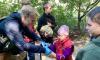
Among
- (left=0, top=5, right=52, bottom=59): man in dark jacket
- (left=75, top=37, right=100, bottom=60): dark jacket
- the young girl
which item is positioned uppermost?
(left=75, top=37, right=100, bottom=60): dark jacket

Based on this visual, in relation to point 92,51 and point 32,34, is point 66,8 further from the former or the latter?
point 92,51

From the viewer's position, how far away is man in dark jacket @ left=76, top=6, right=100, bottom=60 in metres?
2.35

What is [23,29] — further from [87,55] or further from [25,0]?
[87,55]

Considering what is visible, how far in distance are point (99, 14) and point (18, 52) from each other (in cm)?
241

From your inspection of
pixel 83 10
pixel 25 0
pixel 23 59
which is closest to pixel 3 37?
pixel 23 59

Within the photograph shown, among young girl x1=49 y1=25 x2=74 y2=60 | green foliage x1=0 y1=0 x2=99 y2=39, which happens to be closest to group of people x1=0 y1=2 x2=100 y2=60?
young girl x1=49 y1=25 x2=74 y2=60

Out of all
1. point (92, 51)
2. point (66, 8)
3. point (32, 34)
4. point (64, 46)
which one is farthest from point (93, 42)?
point (66, 8)

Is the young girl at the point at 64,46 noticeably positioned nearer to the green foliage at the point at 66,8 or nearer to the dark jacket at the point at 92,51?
the dark jacket at the point at 92,51

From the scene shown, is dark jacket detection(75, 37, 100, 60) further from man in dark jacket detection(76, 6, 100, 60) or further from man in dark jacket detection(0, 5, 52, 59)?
man in dark jacket detection(0, 5, 52, 59)

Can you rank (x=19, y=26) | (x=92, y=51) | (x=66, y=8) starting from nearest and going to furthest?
(x=92, y=51) < (x=19, y=26) < (x=66, y=8)

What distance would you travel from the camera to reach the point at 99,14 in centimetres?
260

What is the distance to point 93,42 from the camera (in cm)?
244

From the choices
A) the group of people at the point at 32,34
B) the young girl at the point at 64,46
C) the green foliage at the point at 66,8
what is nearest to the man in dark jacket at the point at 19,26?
the group of people at the point at 32,34

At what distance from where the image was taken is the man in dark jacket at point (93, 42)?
235 centimetres
